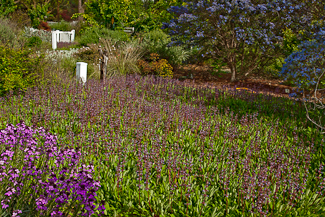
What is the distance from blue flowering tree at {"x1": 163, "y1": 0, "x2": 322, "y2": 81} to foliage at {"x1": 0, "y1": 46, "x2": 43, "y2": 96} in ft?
17.1

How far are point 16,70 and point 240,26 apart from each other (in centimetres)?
719

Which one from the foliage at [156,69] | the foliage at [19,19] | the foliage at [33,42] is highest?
the foliage at [19,19]

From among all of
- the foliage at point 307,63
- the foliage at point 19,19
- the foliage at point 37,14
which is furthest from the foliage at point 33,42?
the foliage at point 37,14

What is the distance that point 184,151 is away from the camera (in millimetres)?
4125

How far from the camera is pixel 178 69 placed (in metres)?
11.3

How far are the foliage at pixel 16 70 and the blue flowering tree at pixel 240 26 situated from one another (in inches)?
206

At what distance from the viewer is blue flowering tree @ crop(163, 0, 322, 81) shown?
9.06 meters

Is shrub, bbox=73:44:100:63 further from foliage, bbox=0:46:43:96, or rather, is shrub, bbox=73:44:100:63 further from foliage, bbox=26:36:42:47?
foliage, bbox=0:46:43:96

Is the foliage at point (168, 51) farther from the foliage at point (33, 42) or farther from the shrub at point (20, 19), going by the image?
the shrub at point (20, 19)

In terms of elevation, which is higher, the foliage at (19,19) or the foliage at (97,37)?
the foliage at (19,19)

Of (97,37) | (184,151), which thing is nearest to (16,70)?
(184,151)

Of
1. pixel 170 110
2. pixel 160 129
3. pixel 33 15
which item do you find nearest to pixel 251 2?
pixel 170 110

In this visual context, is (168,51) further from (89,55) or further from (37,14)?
(37,14)

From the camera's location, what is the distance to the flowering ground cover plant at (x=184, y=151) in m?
2.92
